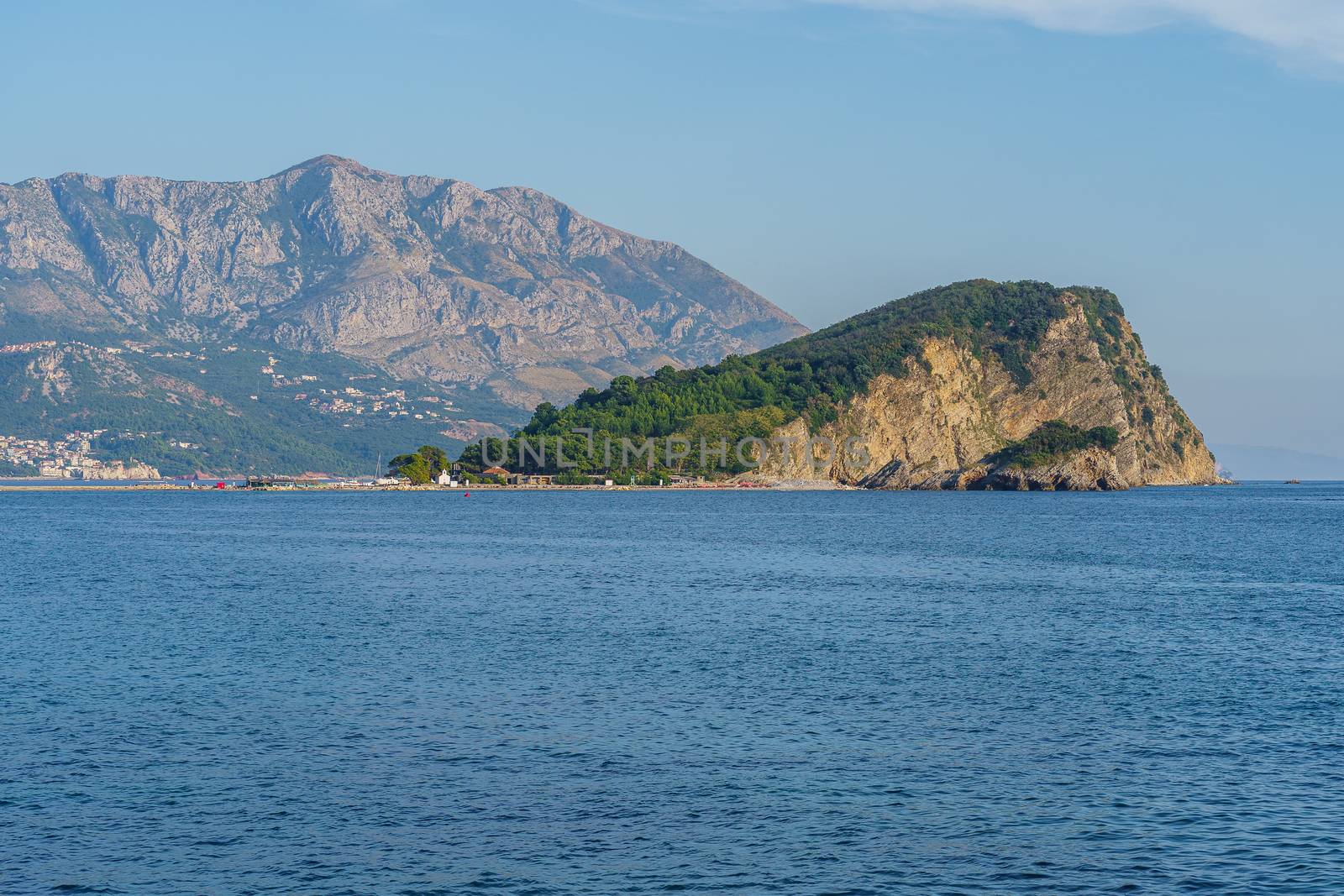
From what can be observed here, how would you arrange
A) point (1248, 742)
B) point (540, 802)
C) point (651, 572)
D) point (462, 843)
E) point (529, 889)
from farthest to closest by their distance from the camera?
point (651, 572), point (1248, 742), point (540, 802), point (462, 843), point (529, 889)

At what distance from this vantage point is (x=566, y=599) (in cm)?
7206

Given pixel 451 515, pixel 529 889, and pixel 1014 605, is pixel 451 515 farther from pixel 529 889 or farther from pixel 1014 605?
pixel 529 889

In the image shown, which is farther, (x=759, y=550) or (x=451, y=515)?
(x=451, y=515)

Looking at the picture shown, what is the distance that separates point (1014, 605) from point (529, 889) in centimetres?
4955

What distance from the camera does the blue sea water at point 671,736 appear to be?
2694cm

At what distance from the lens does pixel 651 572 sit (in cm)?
8900

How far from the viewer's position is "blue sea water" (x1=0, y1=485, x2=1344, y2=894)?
26938 millimetres

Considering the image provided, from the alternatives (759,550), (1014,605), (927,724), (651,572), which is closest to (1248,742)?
(927,724)

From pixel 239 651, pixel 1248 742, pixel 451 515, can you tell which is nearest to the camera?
pixel 1248 742

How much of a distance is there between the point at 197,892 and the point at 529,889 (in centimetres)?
644

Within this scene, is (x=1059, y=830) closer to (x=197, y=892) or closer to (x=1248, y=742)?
(x=1248, y=742)

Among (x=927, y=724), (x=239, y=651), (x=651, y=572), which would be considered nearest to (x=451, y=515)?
(x=651, y=572)

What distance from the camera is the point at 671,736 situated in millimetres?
37000

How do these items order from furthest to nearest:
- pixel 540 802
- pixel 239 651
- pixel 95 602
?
pixel 95 602 < pixel 239 651 < pixel 540 802
